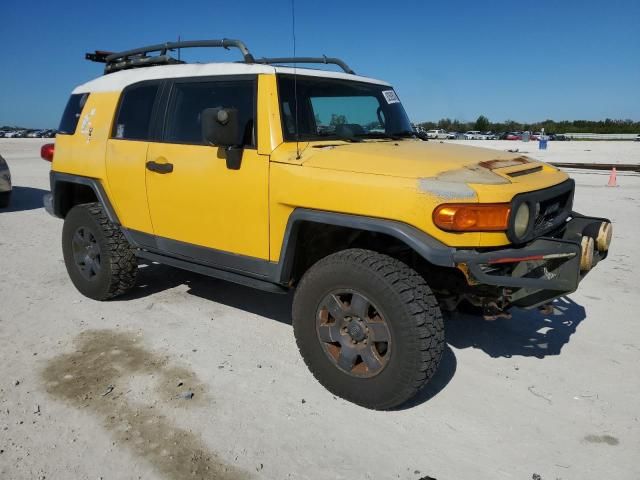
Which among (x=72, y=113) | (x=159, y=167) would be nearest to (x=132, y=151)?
(x=159, y=167)

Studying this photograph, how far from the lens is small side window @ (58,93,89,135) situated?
4.91 meters

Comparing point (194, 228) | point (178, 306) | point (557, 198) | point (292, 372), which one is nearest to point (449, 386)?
point (292, 372)

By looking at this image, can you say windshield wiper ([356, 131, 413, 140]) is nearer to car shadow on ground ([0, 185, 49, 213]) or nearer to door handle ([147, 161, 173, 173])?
door handle ([147, 161, 173, 173])

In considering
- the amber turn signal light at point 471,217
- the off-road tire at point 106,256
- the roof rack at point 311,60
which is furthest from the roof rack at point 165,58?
the amber turn signal light at point 471,217

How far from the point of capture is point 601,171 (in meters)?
18.7

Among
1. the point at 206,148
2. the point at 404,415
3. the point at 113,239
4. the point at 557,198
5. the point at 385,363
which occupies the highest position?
the point at 206,148

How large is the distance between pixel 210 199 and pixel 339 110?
1212mm

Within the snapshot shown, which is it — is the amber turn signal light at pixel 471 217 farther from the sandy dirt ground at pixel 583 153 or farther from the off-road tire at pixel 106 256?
the sandy dirt ground at pixel 583 153

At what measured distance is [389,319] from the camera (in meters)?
2.90

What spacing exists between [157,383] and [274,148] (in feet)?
5.67

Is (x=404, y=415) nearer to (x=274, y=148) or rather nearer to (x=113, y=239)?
(x=274, y=148)

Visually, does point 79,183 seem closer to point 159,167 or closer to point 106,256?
point 106,256

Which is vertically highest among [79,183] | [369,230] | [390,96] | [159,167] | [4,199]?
[390,96]

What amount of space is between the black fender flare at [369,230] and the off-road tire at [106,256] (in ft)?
6.01
